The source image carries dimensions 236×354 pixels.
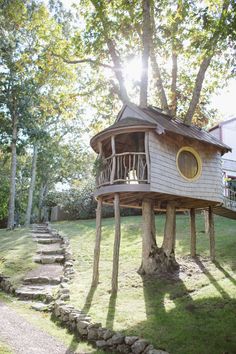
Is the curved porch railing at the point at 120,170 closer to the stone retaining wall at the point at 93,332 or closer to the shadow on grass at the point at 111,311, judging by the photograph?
the shadow on grass at the point at 111,311

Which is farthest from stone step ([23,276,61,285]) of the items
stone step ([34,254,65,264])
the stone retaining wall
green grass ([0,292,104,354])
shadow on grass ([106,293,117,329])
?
shadow on grass ([106,293,117,329])

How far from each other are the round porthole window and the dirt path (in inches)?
282

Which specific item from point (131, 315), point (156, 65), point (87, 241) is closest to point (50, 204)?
point (87, 241)

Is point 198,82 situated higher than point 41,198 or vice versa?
point 198,82

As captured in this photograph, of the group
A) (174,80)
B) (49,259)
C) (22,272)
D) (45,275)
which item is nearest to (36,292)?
(45,275)

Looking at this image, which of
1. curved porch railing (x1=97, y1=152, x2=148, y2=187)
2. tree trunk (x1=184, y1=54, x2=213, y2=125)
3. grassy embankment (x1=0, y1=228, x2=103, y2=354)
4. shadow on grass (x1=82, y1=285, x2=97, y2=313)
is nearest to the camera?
grassy embankment (x1=0, y1=228, x2=103, y2=354)

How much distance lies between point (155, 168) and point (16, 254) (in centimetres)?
852

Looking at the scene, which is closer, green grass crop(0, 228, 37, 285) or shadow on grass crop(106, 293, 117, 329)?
shadow on grass crop(106, 293, 117, 329)

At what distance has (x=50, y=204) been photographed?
3659 centimetres

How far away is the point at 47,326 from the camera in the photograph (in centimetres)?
902

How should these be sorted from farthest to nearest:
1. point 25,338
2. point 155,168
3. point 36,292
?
point 155,168
point 36,292
point 25,338

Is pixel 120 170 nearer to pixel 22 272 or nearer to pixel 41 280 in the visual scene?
pixel 41 280

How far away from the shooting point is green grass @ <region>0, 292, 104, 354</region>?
7.78m

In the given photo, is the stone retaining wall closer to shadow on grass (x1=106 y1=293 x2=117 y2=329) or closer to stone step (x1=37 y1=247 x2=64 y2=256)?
shadow on grass (x1=106 y1=293 x2=117 y2=329)
